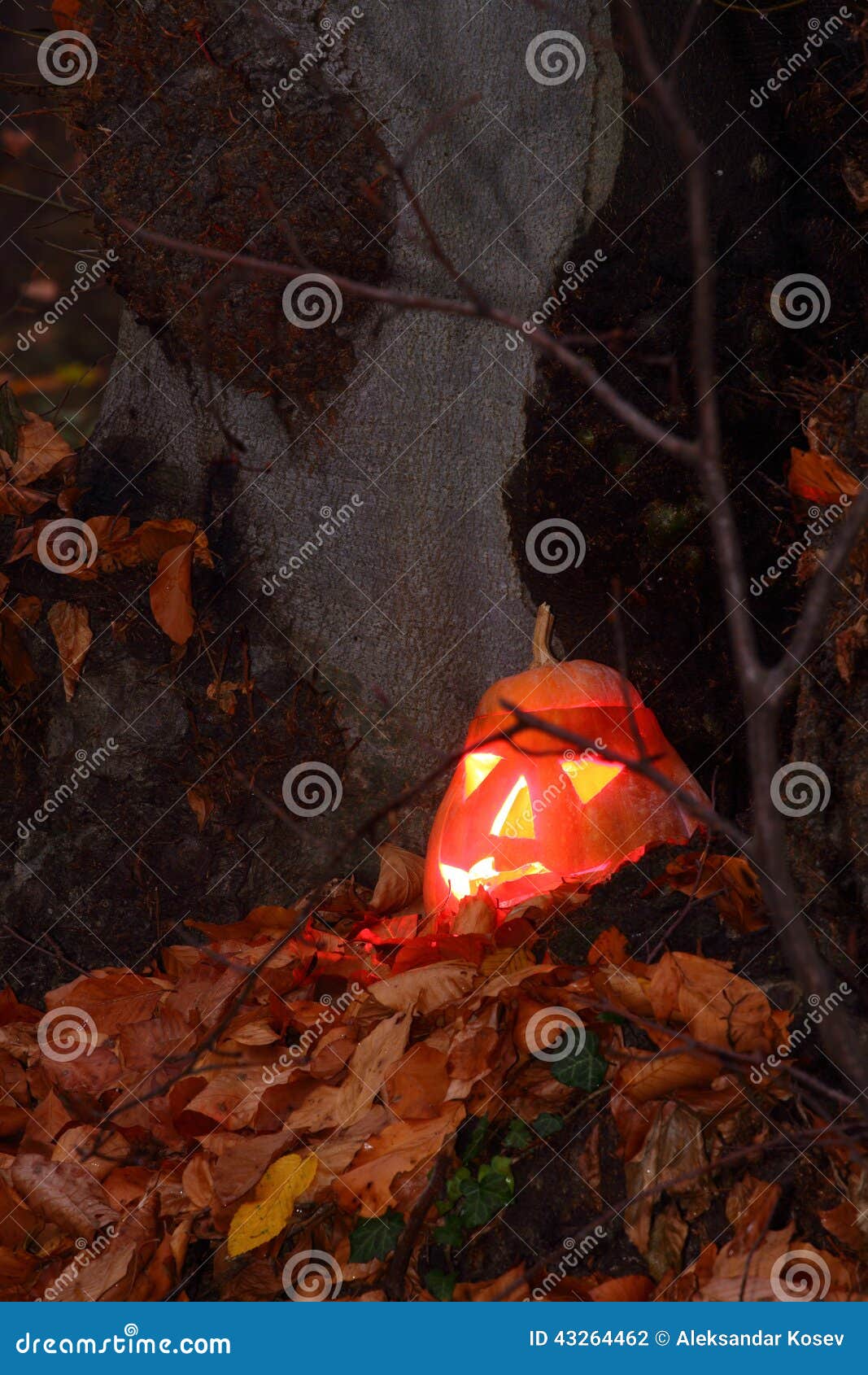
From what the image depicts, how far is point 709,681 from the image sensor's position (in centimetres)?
316

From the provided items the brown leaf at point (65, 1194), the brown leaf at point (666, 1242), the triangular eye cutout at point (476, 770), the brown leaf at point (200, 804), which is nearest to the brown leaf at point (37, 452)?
the brown leaf at point (200, 804)

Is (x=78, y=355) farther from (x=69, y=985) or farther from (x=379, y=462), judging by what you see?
(x=69, y=985)

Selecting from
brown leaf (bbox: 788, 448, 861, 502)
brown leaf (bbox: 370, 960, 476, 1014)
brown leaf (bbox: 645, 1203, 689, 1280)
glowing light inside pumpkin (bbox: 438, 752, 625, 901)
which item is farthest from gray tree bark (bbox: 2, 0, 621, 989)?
brown leaf (bbox: 645, 1203, 689, 1280)

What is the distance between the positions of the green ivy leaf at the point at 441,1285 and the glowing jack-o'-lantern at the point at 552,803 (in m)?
0.90

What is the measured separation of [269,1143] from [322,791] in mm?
1340

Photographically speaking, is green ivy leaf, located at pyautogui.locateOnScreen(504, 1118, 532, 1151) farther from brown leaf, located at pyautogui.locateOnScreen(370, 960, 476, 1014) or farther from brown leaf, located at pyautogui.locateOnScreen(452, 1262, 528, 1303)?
brown leaf, located at pyautogui.locateOnScreen(370, 960, 476, 1014)

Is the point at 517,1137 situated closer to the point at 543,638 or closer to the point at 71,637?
the point at 543,638

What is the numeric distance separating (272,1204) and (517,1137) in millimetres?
459

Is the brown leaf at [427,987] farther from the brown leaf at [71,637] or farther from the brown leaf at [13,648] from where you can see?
the brown leaf at [13,648]

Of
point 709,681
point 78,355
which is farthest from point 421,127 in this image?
point 78,355

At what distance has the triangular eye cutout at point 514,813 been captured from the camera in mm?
2748

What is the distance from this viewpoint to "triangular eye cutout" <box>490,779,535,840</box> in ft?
9.02

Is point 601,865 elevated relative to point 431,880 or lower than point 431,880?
elevated

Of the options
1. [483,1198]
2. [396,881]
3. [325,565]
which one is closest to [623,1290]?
[483,1198]
